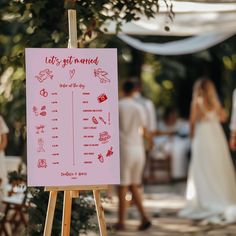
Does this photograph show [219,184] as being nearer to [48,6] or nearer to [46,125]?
[48,6]

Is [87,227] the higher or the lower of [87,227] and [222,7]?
the lower

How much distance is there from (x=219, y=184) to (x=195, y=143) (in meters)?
0.67

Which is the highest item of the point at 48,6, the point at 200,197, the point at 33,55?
the point at 48,6

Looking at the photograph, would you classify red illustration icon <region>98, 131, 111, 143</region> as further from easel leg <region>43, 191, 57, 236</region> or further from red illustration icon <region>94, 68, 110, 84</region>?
easel leg <region>43, 191, 57, 236</region>

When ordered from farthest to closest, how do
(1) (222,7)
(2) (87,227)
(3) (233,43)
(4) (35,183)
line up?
(3) (233,43), (1) (222,7), (2) (87,227), (4) (35,183)

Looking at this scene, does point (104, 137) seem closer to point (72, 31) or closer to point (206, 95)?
point (72, 31)

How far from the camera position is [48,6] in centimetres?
718

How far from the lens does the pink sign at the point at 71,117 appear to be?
562cm

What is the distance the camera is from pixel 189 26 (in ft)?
31.6

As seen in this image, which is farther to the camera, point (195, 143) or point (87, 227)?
point (195, 143)

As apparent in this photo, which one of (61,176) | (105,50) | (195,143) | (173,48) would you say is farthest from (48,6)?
(195,143)

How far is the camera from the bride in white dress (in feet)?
36.8

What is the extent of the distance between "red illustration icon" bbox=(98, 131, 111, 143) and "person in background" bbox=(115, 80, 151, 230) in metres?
4.04

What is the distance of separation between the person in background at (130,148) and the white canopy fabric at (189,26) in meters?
0.69
